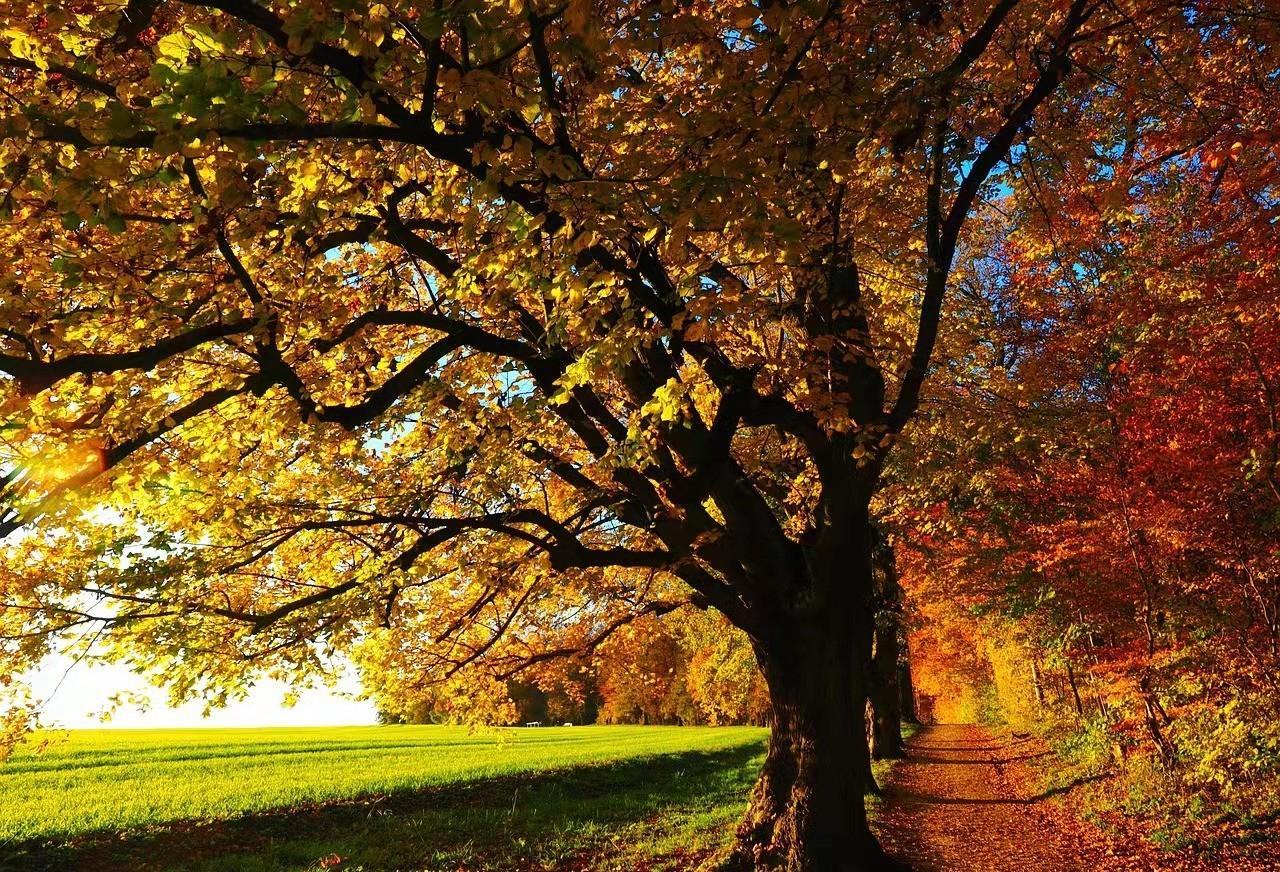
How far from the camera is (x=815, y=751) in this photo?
28.2 feet

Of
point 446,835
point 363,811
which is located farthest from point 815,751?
point 363,811

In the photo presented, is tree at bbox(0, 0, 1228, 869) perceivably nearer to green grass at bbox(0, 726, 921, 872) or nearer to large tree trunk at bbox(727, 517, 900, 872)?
large tree trunk at bbox(727, 517, 900, 872)

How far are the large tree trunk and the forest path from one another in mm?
1560

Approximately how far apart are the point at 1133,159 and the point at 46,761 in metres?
33.3

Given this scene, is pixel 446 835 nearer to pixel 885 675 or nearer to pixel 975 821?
pixel 975 821

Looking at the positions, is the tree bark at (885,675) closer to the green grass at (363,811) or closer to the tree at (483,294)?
the green grass at (363,811)

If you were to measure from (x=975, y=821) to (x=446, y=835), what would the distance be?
10437 mm

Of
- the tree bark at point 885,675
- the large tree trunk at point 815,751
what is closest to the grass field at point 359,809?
the large tree trunk at point 815,751

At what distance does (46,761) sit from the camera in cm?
2400

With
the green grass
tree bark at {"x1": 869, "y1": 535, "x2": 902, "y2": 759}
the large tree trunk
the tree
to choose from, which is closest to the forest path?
tree bark at {"x1": 869, "y1": 535, "x2": 902, "y2": 759}

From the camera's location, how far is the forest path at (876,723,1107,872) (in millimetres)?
10117

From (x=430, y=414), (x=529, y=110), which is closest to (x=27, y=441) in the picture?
(x=430, y=414)

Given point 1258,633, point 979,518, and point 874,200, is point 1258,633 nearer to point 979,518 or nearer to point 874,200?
point 979,518

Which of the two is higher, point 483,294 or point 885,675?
point 483,294
